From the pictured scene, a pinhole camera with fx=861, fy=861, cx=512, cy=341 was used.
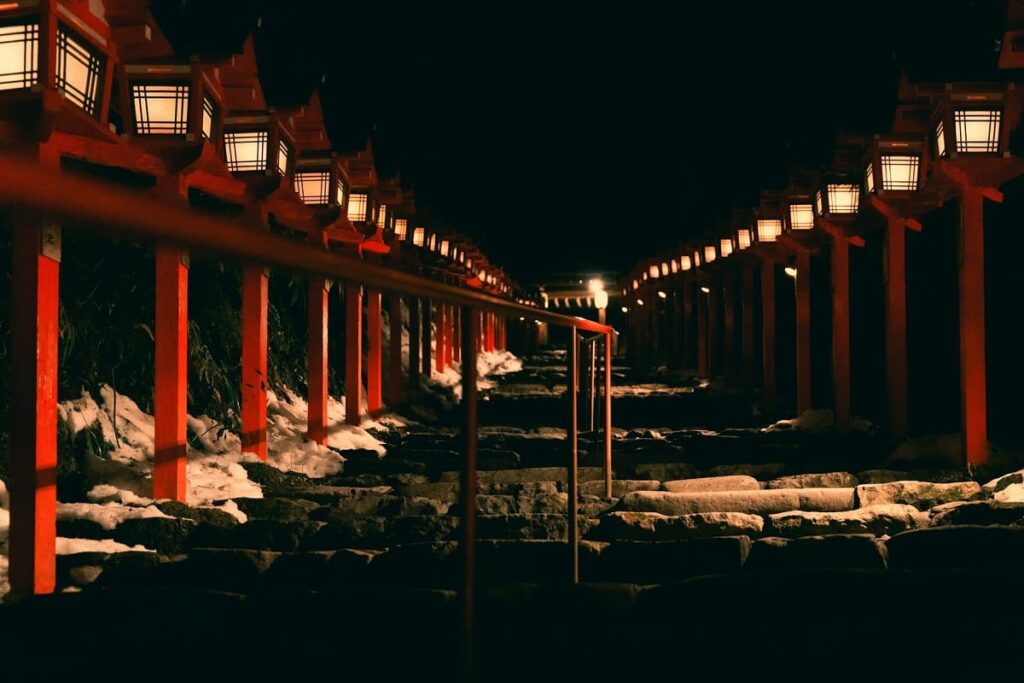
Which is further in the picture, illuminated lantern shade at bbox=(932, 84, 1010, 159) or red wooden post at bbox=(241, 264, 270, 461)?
red wooden post at bbox=(241, 264, 270, 461)

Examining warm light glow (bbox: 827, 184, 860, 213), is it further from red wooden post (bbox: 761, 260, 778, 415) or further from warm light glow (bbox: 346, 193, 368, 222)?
warm light glow (bbox: 346, 193, 368, 222)

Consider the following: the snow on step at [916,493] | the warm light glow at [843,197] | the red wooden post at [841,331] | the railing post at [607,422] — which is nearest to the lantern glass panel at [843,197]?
the warm light glow at [843,197]

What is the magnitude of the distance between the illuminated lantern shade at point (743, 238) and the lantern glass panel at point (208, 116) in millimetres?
12576

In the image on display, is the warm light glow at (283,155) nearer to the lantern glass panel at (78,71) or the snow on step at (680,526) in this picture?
the lantern glass panel at (78,71)

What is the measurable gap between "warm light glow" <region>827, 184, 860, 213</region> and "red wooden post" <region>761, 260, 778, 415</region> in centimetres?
484

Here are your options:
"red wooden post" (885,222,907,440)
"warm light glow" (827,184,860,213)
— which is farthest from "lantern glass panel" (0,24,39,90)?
"warm light glow" (827,184,860,213)

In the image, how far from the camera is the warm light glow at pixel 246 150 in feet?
26.7

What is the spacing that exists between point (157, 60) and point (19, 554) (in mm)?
3624

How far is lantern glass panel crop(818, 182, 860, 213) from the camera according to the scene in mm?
11203

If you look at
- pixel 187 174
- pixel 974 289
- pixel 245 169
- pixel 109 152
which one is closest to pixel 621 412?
pixel 974 289

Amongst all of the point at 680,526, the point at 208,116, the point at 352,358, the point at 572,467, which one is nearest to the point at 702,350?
the point at 352,358

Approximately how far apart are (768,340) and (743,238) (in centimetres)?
289

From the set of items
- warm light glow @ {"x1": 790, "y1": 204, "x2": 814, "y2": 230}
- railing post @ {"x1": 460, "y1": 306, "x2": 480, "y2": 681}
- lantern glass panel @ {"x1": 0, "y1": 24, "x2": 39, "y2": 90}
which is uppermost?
warm light glow @ {"x1": 790, "y1": 204, "x2": 814, "y2": 230}

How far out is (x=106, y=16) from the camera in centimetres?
595
